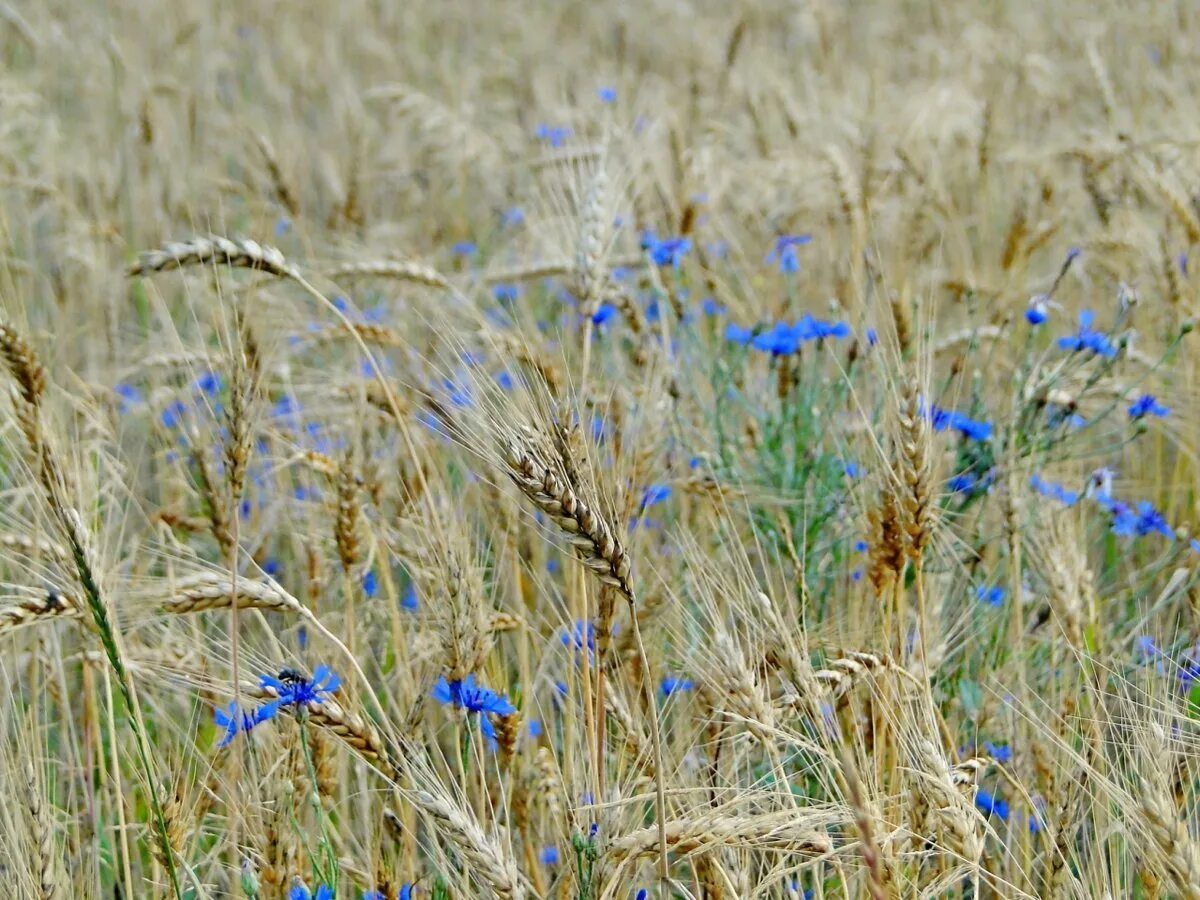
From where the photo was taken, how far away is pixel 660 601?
190cm

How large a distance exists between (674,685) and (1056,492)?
2.71ft

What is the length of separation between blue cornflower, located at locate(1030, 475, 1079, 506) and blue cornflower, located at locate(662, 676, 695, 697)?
73 centimetres

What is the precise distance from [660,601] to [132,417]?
194 centimetres

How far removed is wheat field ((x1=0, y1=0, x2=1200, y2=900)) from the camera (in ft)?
4.76

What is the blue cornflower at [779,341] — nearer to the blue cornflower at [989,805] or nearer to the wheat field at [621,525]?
the wheat field at [621,525]

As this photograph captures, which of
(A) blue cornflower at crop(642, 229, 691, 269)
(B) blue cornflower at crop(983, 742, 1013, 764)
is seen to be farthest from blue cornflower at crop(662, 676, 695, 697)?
(A) blue cornflower at crop(642, 229, 691, 269)

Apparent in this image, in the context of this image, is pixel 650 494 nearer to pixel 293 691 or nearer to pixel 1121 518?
pixel 293 691

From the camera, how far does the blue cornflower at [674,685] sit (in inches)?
71.4

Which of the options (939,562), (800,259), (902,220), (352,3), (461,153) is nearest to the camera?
(939,562)

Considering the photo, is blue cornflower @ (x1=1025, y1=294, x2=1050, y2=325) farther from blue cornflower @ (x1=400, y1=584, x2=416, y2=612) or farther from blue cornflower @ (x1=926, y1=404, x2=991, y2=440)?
blue cornflower @ (x1=400, y1=584, x2=416, y2=612)

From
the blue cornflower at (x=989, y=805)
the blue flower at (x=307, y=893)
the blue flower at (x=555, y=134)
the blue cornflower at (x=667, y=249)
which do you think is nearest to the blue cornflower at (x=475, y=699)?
the blue flower at (x=307, y=893)

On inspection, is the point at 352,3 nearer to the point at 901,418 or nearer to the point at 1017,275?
the point at 1017,275

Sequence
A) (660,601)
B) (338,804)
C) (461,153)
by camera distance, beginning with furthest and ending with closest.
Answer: (461,153) < (338,804) < (660,601)

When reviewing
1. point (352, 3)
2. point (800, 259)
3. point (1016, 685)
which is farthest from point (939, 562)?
point (352, 3)
